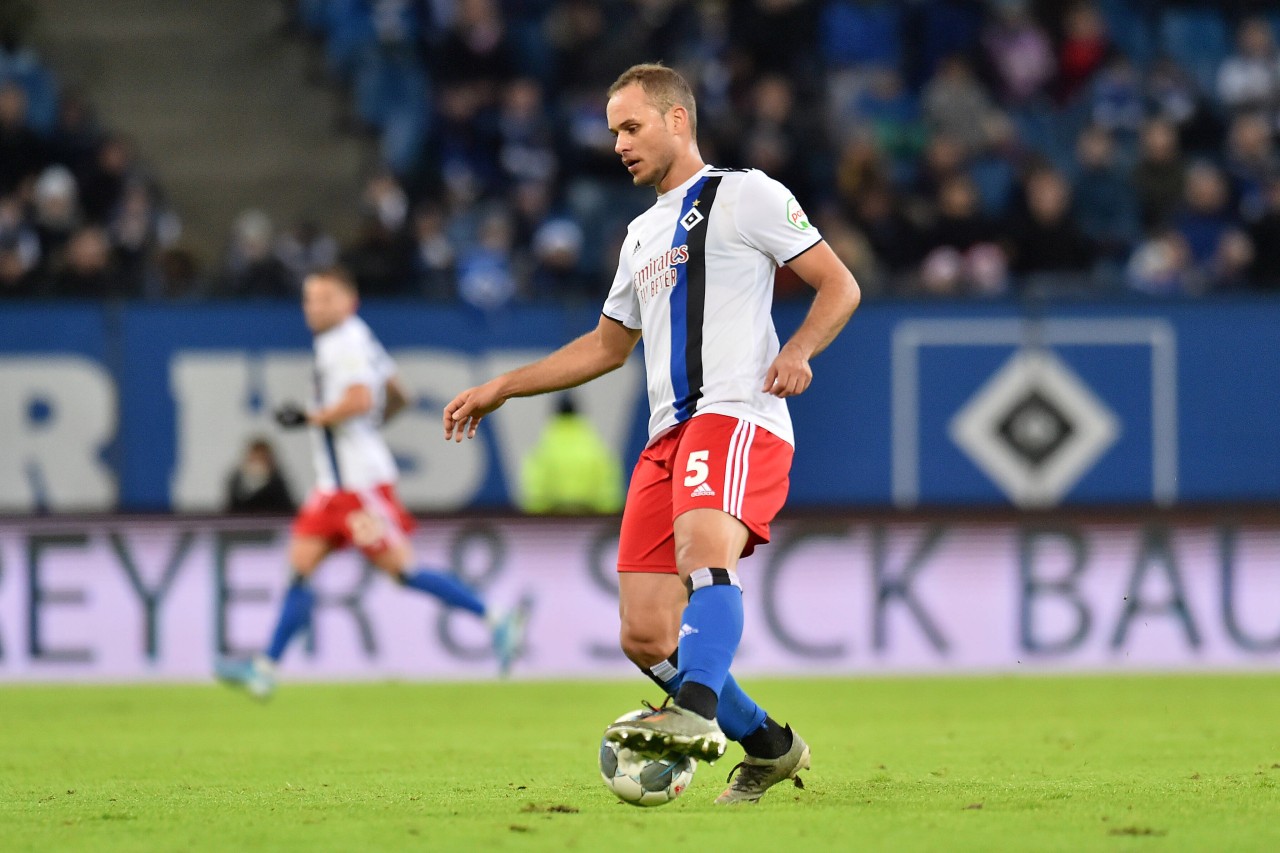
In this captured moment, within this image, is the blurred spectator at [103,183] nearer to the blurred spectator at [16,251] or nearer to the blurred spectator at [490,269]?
the blurred spectator at [16,251]

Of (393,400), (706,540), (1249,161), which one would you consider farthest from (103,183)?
(706,540)

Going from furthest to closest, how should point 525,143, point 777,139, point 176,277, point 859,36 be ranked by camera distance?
1. point 859,36
2. point 525,143
3. point 777,139
4. point 176,277

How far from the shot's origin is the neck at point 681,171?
6.04m

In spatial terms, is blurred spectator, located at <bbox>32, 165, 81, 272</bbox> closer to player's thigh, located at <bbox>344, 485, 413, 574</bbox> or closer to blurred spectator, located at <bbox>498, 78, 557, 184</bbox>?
blurred spectator, located at <bbox>498, 78, 557, 184</bbox>

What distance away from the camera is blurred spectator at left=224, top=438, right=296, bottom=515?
13.4 metres

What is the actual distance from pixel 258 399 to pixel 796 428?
3.73 metres

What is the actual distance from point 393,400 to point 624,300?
5.43 meters

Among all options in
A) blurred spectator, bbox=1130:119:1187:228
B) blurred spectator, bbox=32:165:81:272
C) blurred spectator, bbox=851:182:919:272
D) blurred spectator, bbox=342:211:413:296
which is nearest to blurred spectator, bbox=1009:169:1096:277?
blurred spectator, bbox=851:182:919:272

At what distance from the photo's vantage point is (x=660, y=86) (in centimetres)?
594

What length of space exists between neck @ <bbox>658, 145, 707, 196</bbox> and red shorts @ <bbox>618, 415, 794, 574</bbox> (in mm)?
723

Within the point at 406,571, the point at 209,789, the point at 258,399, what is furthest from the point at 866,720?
the point at 258,399

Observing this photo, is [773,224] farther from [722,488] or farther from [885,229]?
[885,229]

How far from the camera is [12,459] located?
1432 centimetres

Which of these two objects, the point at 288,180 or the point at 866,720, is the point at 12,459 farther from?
the point at 866,720
